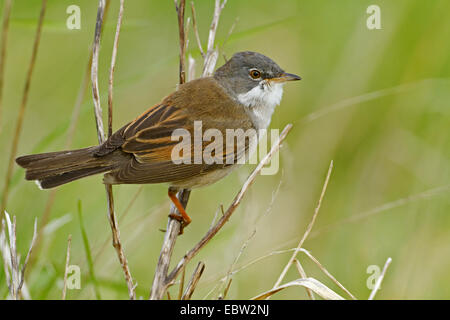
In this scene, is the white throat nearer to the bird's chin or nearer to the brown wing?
the bird's chin

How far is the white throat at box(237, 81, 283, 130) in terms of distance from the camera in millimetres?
4797

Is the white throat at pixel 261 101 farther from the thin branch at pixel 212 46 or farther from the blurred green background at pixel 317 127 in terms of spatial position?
the blurred green background at pixel 317 127

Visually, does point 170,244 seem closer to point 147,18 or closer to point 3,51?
point 3,51

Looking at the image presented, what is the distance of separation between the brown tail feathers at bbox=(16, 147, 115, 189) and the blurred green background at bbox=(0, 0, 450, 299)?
78 centimetres

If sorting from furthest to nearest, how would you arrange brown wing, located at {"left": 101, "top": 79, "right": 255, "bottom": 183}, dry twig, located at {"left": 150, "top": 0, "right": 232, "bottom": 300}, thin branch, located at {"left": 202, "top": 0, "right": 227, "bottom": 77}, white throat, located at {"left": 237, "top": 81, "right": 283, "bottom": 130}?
white throat, located at {"left": 237, "top": 81, "right": 283, "bottom": 130}
thin branch, located at {"left": 202, "top": 0, "right": 227, "bottom": 77}
brown wing, located at {"left": 101, "top": 79, "right": 255, "bottom": 183}
dry twig, located at {"left": 150, "top": 0, "right": 232, "bottom": 300}

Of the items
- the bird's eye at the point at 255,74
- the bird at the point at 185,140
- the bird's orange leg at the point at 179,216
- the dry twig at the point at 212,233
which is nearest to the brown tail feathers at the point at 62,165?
the bird at the point at 185,140

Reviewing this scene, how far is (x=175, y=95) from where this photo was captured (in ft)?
15.0

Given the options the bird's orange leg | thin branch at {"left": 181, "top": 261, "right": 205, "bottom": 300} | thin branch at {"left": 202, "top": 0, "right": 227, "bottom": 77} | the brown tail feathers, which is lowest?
thin branch at {"left": 181, "top": 261, "right": 205, "bottom": 300}

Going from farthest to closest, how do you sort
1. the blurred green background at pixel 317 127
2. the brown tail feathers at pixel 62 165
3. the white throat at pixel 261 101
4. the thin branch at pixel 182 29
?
the blurred green background at pixel 317 127
the white throat at pixel 261 101
the thin branch at pixel 182 29
the brown tail feathers at pixel 62 165

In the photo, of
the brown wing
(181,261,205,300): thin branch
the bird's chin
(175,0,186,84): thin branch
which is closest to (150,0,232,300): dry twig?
(175,0,186,84): thin branch

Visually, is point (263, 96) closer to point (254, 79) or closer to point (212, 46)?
point (254, 79)

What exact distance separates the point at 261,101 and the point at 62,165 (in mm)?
1657

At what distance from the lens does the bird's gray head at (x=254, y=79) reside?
482 centimetres

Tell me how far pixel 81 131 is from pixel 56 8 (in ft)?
5.19
